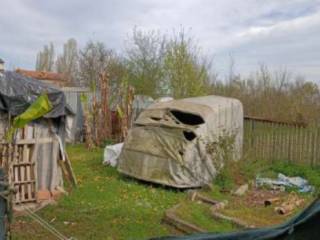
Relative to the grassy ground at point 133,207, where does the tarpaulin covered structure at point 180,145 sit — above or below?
above

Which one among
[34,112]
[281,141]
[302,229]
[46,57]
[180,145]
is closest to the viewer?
[302,229]

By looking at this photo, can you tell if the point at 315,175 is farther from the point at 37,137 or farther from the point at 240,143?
the point at 37,137

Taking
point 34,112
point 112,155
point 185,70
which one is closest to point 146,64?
point 185,70

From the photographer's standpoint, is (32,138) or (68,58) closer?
(32,138)

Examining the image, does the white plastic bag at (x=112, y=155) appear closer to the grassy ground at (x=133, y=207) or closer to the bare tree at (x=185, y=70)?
the grassy ground at (x=133, y=207)

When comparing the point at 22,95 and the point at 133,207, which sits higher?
the point at 22,95

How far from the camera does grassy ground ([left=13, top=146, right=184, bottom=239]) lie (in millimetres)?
7317

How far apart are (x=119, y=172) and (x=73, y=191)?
6.99ft

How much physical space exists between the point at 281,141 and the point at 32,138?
7890 millimetres

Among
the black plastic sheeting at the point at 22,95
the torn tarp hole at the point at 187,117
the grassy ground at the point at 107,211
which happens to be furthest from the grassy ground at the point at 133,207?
the black plastic sheeting at the point at 22,95

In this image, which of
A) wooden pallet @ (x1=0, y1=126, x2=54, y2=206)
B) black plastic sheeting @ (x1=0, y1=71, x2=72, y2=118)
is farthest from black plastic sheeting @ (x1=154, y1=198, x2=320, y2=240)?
black plastic sheeting @ (x1=0, y1=71, x2=72, y2=118)

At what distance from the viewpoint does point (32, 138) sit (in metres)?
9.49

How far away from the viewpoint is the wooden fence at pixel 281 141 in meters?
12.7

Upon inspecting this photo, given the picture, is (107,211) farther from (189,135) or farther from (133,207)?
(189,135)
